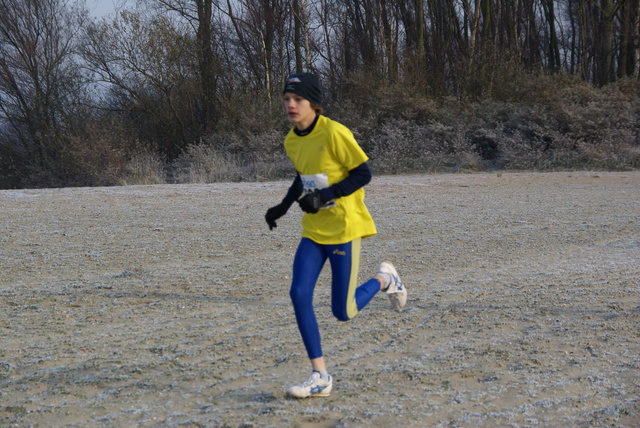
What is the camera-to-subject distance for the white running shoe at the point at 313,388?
3639mm

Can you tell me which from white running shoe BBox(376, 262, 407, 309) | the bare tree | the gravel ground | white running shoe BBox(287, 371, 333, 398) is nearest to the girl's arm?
white running shoe BBox(376, 262, 407, 309)

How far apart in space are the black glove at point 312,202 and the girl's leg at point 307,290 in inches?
10.4

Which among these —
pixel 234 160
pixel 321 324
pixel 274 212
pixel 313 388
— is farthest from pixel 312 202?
pixel 234 160

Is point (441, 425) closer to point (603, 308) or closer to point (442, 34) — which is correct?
point (603, 308)

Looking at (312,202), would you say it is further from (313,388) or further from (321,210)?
(313,388)

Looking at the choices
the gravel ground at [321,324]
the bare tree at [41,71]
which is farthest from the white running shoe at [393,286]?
the bare tree at [41,71]

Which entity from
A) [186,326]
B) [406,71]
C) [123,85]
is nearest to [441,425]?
[186,326]

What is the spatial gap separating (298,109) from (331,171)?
0.39 m

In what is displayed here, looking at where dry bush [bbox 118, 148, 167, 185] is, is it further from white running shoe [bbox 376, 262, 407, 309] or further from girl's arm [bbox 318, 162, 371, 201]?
girl's arm [bbox 318, 162, 371, 201]

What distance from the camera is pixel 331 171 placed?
12.2 ft

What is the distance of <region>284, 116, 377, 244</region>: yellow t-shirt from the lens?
3.65 m

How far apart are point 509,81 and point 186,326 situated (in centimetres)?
2087

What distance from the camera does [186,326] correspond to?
203 inches

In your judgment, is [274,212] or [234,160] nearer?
[274,212]
